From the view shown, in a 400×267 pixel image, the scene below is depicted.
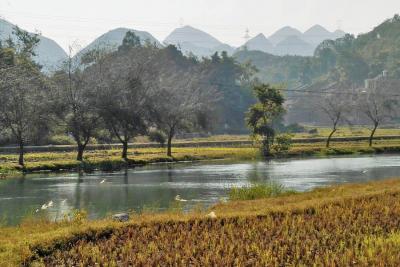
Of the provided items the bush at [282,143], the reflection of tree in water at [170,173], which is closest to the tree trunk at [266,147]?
the bush at [282,143]

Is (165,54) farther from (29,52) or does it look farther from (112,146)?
(112,146)

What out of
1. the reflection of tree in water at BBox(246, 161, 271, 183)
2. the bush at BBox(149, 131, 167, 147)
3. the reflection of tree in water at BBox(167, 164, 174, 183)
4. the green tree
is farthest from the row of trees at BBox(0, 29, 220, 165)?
the reflection of tree in water at BBox(246, 161, 271, 183)

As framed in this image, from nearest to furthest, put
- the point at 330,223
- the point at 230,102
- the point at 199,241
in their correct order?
1. the point at 199,241
2. the point at 330,223
3. the point at 230,102

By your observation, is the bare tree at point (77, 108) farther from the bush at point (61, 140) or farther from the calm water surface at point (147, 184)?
the bush at point (61, 140)

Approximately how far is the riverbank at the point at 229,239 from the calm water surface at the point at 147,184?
11.1 metres

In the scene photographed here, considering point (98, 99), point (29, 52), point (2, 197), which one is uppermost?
point (29, 52)

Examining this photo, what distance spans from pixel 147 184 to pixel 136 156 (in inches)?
1310

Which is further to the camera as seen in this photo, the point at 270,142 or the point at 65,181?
the point at 270,142

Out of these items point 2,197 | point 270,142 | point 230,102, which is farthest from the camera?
point 230,102

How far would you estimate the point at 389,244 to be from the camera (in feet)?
54.6

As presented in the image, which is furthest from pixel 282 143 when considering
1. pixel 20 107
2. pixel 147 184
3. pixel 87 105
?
pixel 147 184

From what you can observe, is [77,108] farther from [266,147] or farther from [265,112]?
[265,112]

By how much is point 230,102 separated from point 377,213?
173m

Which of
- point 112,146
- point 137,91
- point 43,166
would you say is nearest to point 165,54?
point 112,146
